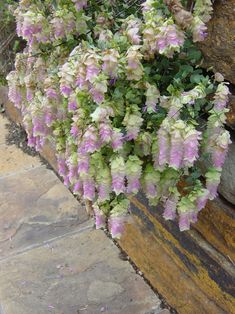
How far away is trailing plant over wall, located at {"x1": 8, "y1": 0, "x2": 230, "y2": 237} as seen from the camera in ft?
5.10

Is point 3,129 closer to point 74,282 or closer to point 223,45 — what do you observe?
point 74,282

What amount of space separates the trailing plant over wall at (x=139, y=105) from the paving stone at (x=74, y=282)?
69 cm

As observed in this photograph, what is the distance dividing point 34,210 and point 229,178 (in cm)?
158

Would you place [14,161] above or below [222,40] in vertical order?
below

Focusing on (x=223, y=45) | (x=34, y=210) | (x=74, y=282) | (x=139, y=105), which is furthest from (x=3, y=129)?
(x=223, y=45)

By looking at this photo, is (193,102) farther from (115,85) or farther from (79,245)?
(79,245)

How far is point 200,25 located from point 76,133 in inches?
19.8

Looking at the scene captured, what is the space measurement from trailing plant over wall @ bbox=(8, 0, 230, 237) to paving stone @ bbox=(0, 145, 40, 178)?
179 centimetres

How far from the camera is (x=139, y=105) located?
1.72 meters

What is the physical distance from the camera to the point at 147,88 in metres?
1.66

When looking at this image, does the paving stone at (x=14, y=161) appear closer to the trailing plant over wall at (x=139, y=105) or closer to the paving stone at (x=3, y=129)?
the paving stone at (x=3, y=129)

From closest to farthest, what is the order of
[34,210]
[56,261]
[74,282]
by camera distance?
1. [74,282]
2. [56,261]
3. [34,210]

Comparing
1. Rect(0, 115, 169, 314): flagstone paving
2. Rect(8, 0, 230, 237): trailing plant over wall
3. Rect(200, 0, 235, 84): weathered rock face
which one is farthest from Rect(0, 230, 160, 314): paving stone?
Rect(200, 0, 235, 84): weathered rock face

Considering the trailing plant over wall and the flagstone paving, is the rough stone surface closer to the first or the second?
the trailing plant over wall
